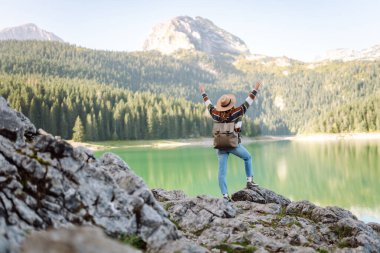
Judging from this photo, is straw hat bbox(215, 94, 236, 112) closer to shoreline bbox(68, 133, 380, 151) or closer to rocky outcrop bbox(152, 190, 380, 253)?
rocky outcrop bbox(152, 190, 380, 253)

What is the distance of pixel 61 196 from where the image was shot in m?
6.91

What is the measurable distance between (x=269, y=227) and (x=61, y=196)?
5686mm

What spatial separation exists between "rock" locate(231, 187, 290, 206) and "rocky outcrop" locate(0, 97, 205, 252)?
6251mm

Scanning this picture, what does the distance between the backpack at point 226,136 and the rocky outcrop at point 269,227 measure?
197cm

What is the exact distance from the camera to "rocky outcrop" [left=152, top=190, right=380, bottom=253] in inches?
344

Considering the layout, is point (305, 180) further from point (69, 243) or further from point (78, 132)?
point (78, 132)

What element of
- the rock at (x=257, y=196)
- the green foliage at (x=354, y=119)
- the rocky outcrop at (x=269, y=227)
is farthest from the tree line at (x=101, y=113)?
the rocky outcrop at (x=269, y=227)

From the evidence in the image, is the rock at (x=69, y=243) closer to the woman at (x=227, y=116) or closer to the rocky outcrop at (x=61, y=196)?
the rocky outcrop at (x=61, y=196)

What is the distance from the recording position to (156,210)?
27.0 ft

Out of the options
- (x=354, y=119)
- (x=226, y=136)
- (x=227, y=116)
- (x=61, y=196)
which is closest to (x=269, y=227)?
(x=226, y=136)

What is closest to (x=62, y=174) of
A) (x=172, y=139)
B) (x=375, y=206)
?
(x=375, y=206)

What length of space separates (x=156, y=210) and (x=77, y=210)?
1891 millimetres

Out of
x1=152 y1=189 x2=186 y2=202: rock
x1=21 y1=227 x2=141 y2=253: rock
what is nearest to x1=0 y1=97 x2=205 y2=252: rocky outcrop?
x1=21 y1=227 x2=141 y2=253: rock

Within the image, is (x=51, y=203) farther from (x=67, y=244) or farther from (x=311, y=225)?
(x=311, y=225)
